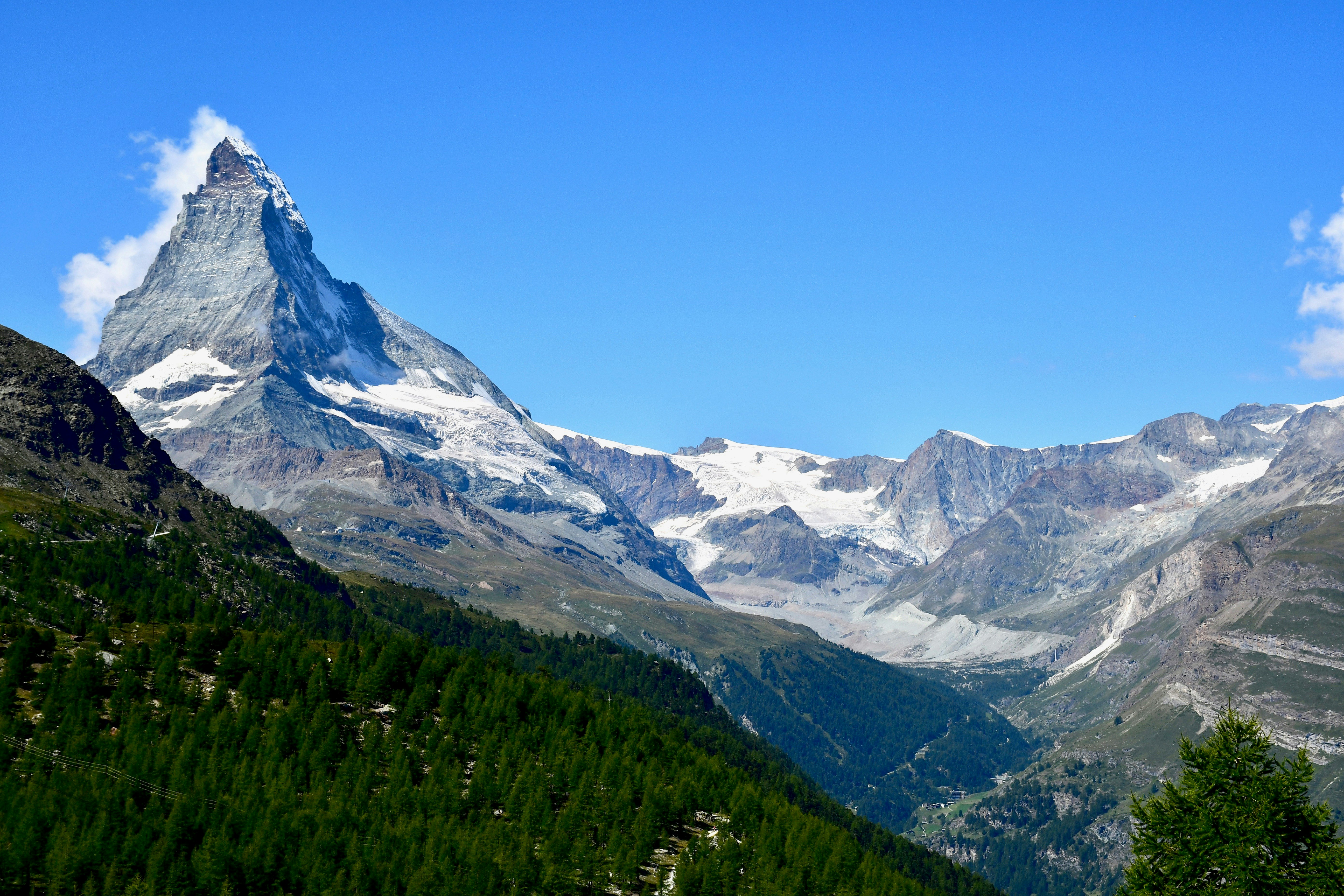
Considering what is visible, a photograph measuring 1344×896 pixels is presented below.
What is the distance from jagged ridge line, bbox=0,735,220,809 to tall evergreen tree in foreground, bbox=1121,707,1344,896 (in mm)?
98957

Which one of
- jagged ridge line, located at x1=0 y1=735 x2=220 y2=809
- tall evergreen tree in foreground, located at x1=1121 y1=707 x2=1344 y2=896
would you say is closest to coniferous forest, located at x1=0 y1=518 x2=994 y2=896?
jagged ridge line, located at x1=0 y1=735 x2=220 y2=809

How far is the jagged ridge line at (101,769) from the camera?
453 ft

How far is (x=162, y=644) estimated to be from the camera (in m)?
182

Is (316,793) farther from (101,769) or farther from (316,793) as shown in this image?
(101,769)

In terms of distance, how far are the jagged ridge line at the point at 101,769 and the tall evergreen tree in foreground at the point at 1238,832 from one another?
9896 centimetres

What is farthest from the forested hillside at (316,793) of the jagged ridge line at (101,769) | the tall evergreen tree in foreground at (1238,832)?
the tall evergreen tree in foreground at (1238,832)

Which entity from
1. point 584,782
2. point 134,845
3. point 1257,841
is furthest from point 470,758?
point 1257,841

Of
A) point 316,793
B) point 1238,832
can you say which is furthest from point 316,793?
point 1238,832

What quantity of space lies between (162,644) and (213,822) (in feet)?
191

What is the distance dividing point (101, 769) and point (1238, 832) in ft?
388

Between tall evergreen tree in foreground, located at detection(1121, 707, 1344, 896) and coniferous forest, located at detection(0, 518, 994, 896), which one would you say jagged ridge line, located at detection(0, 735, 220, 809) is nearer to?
coniferous forest, located at detection(0, 518, 994, 896)

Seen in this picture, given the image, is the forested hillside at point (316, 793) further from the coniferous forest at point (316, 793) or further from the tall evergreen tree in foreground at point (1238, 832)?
the tall evergreen tree in foreground at point (1238, 832)

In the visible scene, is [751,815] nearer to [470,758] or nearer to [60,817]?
[470,758]

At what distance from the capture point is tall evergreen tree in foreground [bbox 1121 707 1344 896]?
3233 inches
